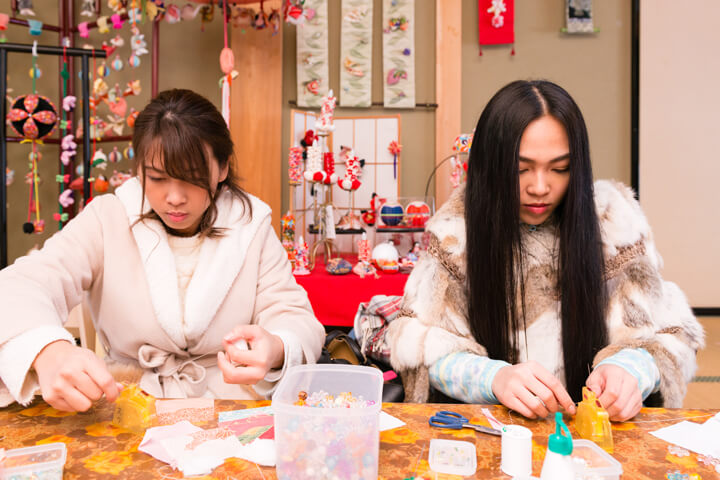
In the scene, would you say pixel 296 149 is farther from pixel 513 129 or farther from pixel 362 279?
pixel 513 129

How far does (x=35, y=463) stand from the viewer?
75cm

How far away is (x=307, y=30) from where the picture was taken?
11.6ft

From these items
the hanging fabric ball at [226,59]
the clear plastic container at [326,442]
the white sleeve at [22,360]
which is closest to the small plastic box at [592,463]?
the clear plastic container at [326,442]

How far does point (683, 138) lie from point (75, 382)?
4.08 m

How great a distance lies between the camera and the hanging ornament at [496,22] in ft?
11.7

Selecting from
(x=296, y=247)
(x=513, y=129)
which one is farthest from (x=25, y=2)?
(x=513, y=129)

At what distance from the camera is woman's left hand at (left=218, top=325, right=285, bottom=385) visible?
1035 mm

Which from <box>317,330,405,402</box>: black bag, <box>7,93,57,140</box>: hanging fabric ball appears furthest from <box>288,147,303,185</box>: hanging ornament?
<box>7,93,57,140</box>: hanging fabric ball

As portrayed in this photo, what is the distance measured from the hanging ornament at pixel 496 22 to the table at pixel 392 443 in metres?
3.13

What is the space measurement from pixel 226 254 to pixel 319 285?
45.1 inches

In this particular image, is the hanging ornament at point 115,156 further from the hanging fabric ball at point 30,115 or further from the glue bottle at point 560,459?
the glue bottle at point 560,459

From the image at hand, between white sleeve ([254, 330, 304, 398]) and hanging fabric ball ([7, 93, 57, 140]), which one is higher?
hanging fabric ball ([7, 93, 57, 140])

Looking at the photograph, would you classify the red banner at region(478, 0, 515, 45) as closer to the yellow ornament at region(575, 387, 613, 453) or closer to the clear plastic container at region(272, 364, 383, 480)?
the yellow ornament at region(575, 387, 613, 453)

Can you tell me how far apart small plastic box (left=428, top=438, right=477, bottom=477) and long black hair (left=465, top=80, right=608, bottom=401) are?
1.63ft
